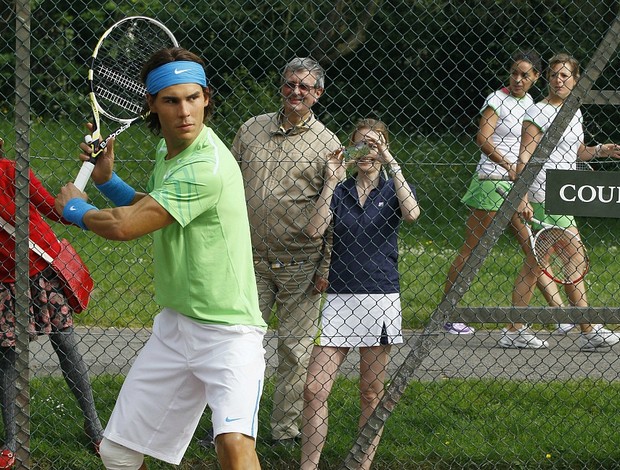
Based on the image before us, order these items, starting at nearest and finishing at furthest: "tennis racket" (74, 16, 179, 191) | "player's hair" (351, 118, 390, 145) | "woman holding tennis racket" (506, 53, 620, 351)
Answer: "tennis racket" (74, 16, 179, 191) → "player's hair" (351, 118, 390, 145) → "woman holding tennis racket" (506, 53, 620, 351)

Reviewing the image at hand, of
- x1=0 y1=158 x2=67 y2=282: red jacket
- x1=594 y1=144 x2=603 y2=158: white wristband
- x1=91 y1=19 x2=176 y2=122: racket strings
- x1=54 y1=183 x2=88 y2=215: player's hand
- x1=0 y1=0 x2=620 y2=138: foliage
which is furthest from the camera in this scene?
x1=0 y1=0 x2=620 y2=138: foliage

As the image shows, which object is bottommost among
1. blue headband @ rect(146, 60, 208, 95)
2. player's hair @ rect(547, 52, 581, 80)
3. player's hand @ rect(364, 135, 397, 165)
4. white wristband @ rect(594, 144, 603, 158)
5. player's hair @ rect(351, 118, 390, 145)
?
blue headband @ rect(146, 60, 208, 95)

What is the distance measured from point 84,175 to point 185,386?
0.87 meters

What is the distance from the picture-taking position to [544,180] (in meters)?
6.50

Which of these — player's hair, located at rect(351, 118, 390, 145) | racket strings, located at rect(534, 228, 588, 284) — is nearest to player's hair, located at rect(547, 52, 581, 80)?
racket strings, located at rect(534, 228, 588, 284)

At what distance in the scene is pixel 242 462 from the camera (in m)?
3.97

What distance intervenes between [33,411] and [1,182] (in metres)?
1.30

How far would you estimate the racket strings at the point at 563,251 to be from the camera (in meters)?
6.43

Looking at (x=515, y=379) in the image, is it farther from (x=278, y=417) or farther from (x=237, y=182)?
(x=237, y=182)

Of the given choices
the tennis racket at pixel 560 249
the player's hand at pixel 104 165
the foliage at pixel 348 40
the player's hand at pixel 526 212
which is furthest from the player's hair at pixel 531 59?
the player's hand at pixel 104 165

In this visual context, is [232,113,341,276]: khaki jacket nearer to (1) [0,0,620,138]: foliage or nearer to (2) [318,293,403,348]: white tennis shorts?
(2) [318,293,403,348]: white tennis shorts

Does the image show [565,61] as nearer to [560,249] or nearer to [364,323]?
[560,249]

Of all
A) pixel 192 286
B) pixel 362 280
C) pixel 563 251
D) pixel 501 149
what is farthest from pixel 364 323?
pixel 501 149

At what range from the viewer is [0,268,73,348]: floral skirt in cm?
511
